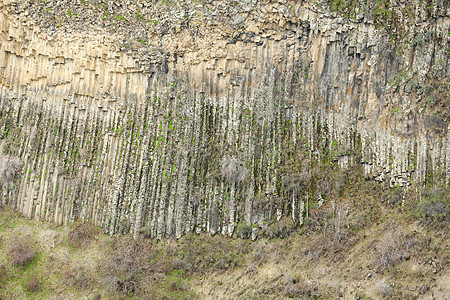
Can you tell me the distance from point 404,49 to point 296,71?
436cm

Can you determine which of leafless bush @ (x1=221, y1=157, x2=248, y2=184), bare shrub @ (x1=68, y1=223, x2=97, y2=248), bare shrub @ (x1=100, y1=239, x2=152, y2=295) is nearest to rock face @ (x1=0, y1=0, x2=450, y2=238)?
leafless bush @ (x1=221, y1=157, x2=248, y2=184)

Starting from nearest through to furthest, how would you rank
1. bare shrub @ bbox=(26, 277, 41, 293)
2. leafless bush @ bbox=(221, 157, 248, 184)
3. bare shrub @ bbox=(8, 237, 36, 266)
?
bare shrub @ bbox=(26, 277, 41, 293) → bare shrub @ bbox=(8, 237, 36, 266) → leafless bush @ bbox=(221, 157, 248, 184)

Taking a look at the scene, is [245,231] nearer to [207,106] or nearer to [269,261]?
[269,261]

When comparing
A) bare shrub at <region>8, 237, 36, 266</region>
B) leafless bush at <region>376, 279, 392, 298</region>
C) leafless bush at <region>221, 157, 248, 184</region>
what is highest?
leafless bush at <region>221, 157, 248, 184</region>

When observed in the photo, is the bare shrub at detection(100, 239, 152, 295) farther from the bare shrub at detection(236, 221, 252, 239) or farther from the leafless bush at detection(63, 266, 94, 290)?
the bare shrub at detection(236, 221, 252, 239)

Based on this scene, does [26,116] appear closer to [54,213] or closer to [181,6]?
[54,213]

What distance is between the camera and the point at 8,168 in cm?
1856

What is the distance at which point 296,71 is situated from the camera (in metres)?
18.0

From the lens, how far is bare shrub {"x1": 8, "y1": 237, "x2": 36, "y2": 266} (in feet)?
53.1

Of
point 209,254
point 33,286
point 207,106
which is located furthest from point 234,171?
point 33,286

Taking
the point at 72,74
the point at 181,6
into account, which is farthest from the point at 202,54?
the point at 72,74

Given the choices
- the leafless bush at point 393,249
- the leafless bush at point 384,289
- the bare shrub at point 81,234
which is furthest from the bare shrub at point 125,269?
the leafless bush at point 393,249

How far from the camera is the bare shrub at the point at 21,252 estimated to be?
1619 cm

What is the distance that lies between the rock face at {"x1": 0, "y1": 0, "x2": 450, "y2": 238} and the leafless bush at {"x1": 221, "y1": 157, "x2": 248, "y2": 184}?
8cm
